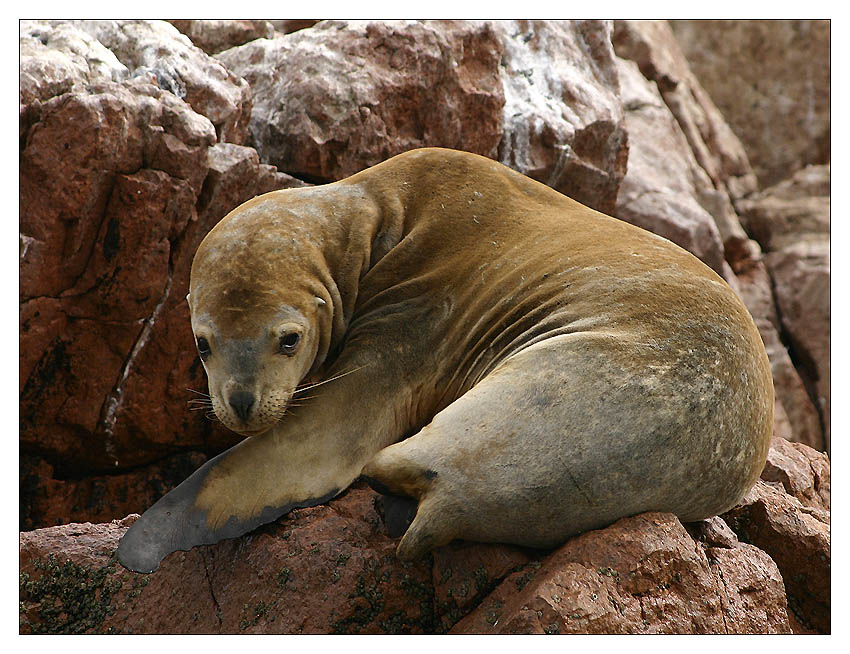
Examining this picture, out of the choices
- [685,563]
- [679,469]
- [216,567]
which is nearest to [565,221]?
[679,469]

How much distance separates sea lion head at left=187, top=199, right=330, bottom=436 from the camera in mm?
3930

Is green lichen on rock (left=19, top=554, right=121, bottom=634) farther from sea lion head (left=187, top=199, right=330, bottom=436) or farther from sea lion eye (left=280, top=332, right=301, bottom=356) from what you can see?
sea lion eye (left=280, top=332, right=301, bottom=356)

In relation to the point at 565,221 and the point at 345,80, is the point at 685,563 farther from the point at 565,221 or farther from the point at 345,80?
the point at 345,80

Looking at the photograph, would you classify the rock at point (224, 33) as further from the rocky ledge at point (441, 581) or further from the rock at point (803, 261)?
the rock at point (803, 261)

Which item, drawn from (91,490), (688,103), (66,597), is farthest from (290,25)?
(688,103)

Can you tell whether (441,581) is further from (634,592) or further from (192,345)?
(192,345)

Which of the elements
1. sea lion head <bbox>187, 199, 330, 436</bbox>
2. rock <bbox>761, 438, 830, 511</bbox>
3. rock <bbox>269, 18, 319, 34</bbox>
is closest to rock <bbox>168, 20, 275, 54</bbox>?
rock <bbox>269, 18, 319, 34</bbox>

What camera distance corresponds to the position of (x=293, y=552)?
388 cm

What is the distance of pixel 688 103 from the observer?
488 inches

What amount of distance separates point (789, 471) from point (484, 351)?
7.06 feet

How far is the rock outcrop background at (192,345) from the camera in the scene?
364 cm

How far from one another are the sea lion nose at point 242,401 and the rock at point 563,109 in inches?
153

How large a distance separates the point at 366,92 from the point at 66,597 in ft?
13.1

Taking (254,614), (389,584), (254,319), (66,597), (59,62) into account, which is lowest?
(66,597)
